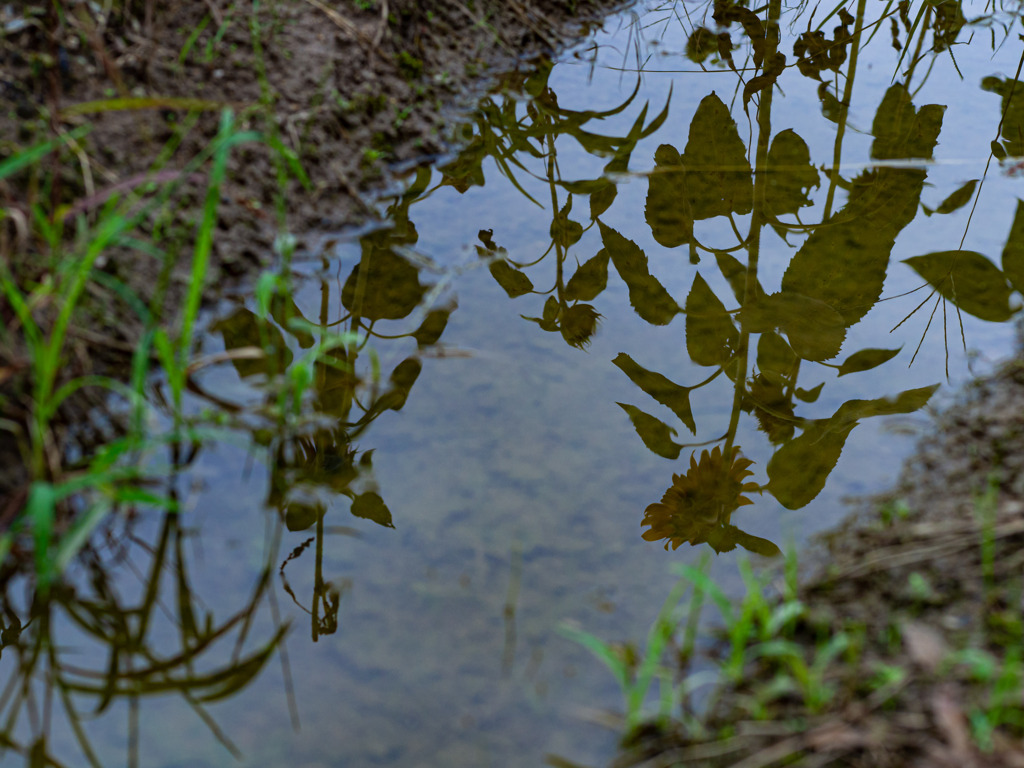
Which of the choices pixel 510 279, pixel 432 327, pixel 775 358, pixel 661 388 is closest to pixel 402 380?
pixel 432 327

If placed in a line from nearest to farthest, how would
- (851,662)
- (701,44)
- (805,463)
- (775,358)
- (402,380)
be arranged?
(851,662) → (805,463) → (402,380) → (775,358) → (701,44)

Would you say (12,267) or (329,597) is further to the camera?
(12,267)

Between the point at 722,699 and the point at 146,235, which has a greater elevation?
the point at 146,235

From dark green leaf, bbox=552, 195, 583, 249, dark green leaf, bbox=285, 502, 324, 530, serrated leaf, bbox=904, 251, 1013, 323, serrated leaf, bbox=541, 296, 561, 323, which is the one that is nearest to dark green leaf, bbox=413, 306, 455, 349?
serrated leaf, bbox=541, 296, 561, 323

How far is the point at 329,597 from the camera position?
4.45 feet

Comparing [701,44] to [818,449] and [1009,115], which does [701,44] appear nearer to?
[1009,115]

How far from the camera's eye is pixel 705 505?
5.10 feet

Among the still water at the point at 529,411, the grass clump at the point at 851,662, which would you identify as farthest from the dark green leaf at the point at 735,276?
the grass clump at the point at 851,662

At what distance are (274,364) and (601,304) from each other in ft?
2.56

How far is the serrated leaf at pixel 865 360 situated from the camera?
6.06 ft

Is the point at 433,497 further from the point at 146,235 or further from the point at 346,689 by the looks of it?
the point at 146,235

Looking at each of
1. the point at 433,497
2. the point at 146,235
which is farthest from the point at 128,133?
the point at 433,497

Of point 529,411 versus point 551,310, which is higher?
point 551,310

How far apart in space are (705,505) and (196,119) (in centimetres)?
149
